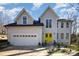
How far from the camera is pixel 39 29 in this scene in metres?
3.43

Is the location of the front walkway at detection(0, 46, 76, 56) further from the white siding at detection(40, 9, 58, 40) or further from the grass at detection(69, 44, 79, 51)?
the white siding at detection(40, 9, 58, 40)

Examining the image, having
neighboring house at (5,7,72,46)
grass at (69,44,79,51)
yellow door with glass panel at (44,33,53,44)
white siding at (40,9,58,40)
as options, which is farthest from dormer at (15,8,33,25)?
grass at (69,44,79,51)

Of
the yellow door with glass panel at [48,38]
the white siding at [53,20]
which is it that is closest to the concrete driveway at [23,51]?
the yellow door with glass panel at [48,38]

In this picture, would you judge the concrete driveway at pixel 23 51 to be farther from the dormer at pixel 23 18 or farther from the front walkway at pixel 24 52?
the dormer at pixel 23 18

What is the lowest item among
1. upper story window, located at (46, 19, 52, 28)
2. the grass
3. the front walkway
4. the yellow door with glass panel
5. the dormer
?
the front walkway

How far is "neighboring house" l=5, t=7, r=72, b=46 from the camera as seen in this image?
11.1ft

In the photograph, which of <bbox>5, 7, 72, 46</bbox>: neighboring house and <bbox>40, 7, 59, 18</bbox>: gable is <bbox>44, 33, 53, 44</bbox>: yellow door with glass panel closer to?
<bbox>5, 7, 72, 46</bbox>: neighboring house

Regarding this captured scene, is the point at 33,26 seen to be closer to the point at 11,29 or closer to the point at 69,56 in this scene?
the point at 11,29

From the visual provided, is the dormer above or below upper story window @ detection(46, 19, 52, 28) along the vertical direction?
above

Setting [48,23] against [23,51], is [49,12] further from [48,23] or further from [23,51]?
[23,51]

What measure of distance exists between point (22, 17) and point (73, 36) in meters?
0.73

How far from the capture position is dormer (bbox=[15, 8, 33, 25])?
11.1 ft

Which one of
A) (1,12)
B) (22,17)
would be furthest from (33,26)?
(1,12)

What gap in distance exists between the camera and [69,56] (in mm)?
3355
